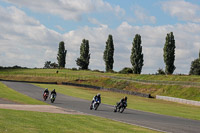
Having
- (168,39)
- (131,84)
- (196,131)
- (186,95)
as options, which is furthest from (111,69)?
(196,131)

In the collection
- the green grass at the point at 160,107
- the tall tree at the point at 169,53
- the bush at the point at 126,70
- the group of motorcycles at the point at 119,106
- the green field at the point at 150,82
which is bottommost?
the green grass at the point at 160,107

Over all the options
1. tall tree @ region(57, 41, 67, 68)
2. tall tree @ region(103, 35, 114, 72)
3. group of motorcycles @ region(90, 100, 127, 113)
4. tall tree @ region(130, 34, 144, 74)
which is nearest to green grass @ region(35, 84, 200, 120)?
group of motorcycles @ region(90, 100, 127, 113)

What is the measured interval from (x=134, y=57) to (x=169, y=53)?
11.8m

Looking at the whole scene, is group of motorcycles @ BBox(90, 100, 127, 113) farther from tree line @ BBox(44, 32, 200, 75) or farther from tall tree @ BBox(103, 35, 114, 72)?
tall tree @ BBox(103, 35, 114, 72)

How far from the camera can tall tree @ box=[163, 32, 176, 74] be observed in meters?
95.9

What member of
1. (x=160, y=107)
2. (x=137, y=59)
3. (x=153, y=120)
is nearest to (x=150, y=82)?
(x=137, y=59)

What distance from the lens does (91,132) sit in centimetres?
1505

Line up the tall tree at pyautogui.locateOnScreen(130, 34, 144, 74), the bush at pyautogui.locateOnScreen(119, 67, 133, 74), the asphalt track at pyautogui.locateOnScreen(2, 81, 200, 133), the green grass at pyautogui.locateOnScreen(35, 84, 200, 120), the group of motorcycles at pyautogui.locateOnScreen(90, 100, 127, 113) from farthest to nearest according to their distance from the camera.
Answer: the bush at pyautogui.locateOnScreen(119, 67, 133, 74) < the tall tree at pyautogui.locateOnScreen(130, 34, 144, 74) < the green grass at pyautogui.locateOnScreen(35, 84, 200, 120) < the group of motorcycles at pyautogui.locateOnScreen(90, 100, 127, 113) < the asphalt track at pyautogui.locateOnScreen(2, 81, 200, 133)

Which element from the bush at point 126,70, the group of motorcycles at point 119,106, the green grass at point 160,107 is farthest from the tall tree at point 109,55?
the group of motorcycles at point 119,106

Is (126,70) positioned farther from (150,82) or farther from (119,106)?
(119,106)

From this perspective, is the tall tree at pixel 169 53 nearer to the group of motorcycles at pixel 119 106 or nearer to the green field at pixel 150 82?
the green field at pixel 150 82

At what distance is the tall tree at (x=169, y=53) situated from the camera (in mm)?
95938

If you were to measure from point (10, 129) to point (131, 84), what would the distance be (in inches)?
2879

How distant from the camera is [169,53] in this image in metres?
96.6
